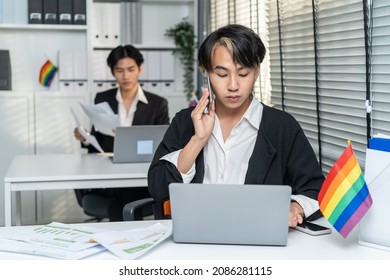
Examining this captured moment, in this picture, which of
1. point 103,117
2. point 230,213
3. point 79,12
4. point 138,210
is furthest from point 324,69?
point 79,12

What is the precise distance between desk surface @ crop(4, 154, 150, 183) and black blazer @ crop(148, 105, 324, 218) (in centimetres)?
98

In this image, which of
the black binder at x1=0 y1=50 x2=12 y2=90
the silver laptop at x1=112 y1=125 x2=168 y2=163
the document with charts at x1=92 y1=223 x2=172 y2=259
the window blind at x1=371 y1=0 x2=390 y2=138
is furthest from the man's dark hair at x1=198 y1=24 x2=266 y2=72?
the black binder at x1=0 y1=50 x2=12 y2=90

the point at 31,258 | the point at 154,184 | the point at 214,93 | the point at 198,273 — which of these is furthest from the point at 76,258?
the point at 214,93

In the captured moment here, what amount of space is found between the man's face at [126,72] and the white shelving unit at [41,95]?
3.13ft

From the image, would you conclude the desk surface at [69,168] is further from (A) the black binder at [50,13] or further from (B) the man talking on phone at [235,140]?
(A) the black binder at [50,13]

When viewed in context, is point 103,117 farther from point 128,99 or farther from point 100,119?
point 128,99

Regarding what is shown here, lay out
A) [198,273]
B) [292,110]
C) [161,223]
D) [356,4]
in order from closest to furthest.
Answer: [198,273], [161,223], [356,4], [292,110]

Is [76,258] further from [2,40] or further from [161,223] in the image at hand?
[2,40]

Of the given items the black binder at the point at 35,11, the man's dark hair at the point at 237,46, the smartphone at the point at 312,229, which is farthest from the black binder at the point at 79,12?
the smartphone at the point at 312,229

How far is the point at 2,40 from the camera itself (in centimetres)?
511

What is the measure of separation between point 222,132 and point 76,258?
2.89 ft

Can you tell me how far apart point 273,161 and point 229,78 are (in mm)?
346

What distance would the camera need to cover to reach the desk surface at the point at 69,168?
3.17 meters

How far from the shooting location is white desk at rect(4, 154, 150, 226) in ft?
10.2
